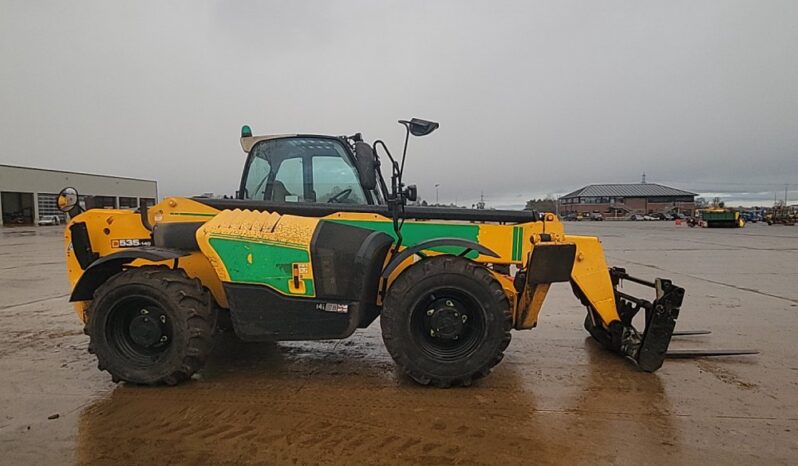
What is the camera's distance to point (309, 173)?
15.4ft

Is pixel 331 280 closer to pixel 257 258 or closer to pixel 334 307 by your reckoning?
pixel 334 307

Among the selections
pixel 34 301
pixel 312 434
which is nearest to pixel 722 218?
pixel 34 301

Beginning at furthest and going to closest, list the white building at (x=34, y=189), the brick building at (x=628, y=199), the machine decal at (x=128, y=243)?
1. the brick building at (x=628, y=199)
2. the white building at (x=34, y=189)
3. the machine decal at (x=128, y=243)

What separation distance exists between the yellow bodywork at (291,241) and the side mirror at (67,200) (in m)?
0.12

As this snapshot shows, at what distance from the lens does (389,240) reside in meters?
4.12

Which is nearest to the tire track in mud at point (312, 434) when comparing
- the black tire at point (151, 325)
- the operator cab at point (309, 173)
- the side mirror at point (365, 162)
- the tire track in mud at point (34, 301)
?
the black tire at point (151, 325)

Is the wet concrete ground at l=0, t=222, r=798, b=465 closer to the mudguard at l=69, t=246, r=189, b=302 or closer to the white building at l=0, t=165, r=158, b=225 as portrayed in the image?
the mudguard at l=69, t=246, r=189, b=302

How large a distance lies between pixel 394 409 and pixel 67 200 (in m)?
3.36

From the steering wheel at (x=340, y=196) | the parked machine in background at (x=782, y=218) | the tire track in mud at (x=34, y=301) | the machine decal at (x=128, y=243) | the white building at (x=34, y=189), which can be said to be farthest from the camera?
the white building at (x=34, y=189)

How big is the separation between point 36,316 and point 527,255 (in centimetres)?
676

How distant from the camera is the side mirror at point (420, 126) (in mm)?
3814

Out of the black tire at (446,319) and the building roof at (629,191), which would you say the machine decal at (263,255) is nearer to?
the black tire at (446,319)

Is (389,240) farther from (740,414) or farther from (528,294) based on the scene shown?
(740,414)

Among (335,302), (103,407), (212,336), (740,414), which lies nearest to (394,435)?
(335,302)
